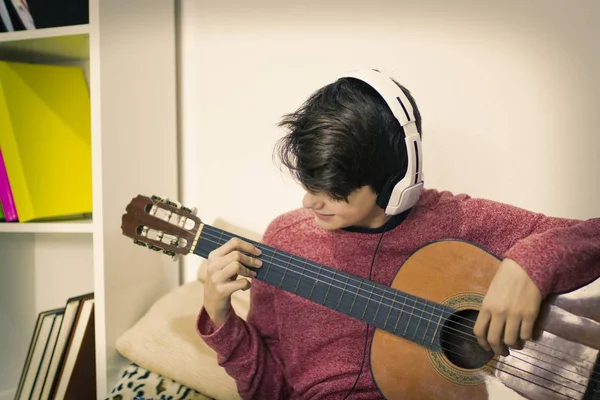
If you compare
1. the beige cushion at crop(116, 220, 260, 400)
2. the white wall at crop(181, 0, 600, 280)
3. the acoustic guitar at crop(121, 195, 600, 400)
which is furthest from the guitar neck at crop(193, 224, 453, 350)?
the white wall at crop(181, 0, 600, 280)

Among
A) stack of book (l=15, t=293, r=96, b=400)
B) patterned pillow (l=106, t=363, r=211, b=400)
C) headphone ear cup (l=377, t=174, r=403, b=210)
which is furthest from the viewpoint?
stack of book (l=15, t=293, r=96, b=400)

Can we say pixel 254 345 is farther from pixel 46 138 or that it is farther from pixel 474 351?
pixel 46 138

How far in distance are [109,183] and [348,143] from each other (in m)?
0.64

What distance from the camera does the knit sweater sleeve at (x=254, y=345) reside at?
1063mm

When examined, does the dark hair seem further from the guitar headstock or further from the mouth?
the guitar headstock

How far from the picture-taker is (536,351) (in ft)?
2.91

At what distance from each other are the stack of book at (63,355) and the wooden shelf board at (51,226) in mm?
185

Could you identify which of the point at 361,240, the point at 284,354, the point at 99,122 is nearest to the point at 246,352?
the point at 284,354

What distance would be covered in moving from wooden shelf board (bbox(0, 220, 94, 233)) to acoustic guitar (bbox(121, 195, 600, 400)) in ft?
1.39

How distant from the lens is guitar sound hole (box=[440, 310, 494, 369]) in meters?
0.93

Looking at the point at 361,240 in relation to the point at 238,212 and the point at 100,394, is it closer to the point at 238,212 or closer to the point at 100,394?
the point at 238,212

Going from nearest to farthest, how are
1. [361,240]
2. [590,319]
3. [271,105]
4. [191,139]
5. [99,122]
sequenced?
[590,319] < [361,240] < [99,122] < [271,105] < [191,139]

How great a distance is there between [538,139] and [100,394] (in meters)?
1.21

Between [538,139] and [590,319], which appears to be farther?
[538,139]
